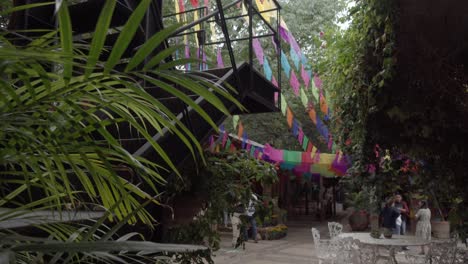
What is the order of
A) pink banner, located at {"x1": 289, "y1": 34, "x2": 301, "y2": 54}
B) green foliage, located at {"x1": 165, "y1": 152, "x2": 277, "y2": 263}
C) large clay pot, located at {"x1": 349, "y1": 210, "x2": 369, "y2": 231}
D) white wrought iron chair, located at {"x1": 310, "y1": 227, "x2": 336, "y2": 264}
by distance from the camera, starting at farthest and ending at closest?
large clay pot, located at {"x1": 349, "y1": 210, "x2": 369, "y2": 231} < pink banner, located at {"x1": 289, "y1": 34, "x2": 301, "y2": 54} < white wrought iron chair, located at {"x1": 310, "y1": 227, "x2": 336, "y2": 264} < green foliage, located at {"x1": 165, "y1": 152, "x2": 277, "y2": 263}

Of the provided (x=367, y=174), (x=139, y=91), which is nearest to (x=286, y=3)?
(x=367, y=174)

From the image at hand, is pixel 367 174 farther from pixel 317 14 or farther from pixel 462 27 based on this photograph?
pixel 317 14

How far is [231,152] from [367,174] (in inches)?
69.3

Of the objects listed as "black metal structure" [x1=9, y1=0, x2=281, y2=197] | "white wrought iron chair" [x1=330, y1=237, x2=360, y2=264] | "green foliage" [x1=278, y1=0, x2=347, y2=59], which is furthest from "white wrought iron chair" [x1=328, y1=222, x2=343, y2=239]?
"green foliage" [x1=278, y1=0, x2=347, y2=59]

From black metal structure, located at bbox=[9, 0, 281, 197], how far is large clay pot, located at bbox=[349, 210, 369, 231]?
11.8m

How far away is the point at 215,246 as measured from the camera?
3.40 metres

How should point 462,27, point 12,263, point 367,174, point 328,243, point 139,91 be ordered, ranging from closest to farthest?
point 12,263 < point 139,91 < point 462,27 < point 367,174 < point 328,243

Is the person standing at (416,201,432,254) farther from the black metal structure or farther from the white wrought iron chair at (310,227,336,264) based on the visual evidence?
the black metal structure

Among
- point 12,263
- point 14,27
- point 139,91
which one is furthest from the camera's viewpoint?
point 14,27

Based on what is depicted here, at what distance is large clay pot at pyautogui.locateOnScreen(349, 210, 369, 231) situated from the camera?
14.6m

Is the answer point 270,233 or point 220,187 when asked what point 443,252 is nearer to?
point 220,187

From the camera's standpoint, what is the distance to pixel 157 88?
313 centimetres

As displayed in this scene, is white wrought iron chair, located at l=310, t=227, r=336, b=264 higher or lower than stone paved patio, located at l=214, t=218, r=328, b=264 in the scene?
higher

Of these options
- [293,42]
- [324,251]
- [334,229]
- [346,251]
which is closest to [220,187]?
[346,251]
